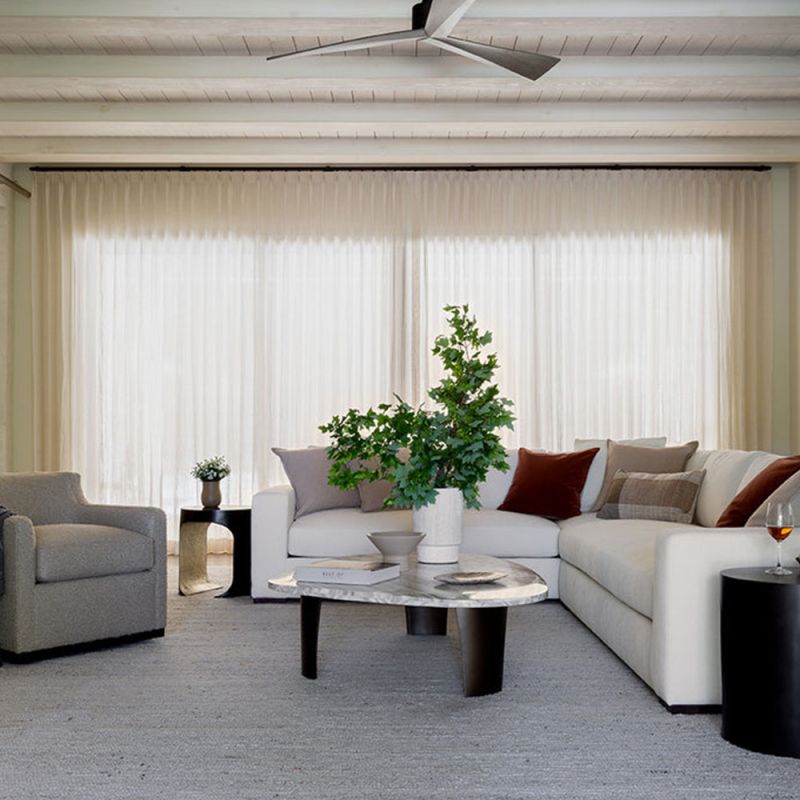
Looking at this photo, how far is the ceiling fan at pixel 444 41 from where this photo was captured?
147 inches

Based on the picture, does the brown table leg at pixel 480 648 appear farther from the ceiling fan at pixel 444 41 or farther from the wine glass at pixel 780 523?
the ceiling fan at pixel 444 41

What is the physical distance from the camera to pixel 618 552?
4.35 m

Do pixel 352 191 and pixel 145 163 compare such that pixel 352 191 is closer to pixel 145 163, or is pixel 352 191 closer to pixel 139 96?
pixel 145 163

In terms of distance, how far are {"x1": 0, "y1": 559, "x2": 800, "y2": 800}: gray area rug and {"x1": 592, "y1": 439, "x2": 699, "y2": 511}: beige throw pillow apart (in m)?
1.37

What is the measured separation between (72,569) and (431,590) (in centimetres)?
168

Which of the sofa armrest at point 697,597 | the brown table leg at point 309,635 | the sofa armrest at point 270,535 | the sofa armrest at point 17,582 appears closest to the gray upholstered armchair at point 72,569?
the sofa armrest at point 17,582

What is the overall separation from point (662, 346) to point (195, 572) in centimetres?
A: 363

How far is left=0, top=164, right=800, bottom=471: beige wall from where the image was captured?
738 centimetres

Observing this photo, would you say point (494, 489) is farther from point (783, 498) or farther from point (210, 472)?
point (783, 498)

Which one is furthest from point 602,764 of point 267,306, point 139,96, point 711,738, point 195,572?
point 267,306

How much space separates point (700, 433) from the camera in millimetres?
7414

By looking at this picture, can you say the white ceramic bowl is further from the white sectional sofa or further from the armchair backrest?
the armchair backrest

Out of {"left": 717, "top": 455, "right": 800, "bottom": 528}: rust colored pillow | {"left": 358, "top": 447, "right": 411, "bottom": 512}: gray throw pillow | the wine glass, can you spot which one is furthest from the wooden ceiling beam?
the wine glass

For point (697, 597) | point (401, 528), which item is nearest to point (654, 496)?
point (401, 528)
